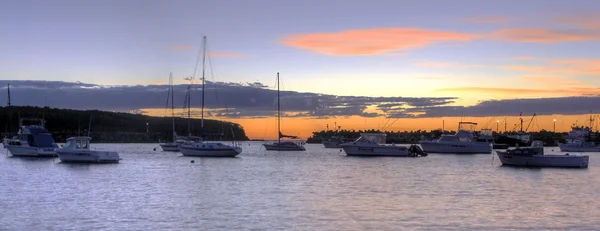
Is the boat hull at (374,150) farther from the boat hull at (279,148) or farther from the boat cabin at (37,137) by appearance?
the boat cabin at (37,137)

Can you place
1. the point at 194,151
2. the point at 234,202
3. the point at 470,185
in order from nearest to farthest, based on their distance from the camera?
the point at 234,202 < the point at 470,185 < the point at 194,151

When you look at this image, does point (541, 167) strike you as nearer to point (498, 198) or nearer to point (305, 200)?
point (498, 198)

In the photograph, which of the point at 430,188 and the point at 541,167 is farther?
the point at 541,167

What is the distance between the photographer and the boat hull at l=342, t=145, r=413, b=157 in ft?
359

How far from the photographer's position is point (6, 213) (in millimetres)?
34594

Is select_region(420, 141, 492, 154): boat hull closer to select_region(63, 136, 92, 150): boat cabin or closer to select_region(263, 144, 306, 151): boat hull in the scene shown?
select_region(263, 144, 306, 151): boat hull

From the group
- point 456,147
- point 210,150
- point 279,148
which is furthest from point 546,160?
point 279,148

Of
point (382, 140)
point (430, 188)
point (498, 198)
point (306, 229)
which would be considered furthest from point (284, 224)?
point (382, 140)

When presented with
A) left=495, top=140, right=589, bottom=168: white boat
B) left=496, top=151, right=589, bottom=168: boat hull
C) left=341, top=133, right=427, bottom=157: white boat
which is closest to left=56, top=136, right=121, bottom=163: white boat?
left=341, top=133, right=427, bottom=157: white boat

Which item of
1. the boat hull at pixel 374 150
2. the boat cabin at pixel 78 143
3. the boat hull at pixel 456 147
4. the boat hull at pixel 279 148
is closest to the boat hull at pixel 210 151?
the boat hull at pixel 374 150

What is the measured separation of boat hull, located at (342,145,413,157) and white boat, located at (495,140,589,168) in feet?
96.2

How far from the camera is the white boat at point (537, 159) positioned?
78188 mm

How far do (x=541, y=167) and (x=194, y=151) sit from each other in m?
48.1

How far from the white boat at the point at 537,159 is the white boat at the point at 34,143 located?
58.9 metres
